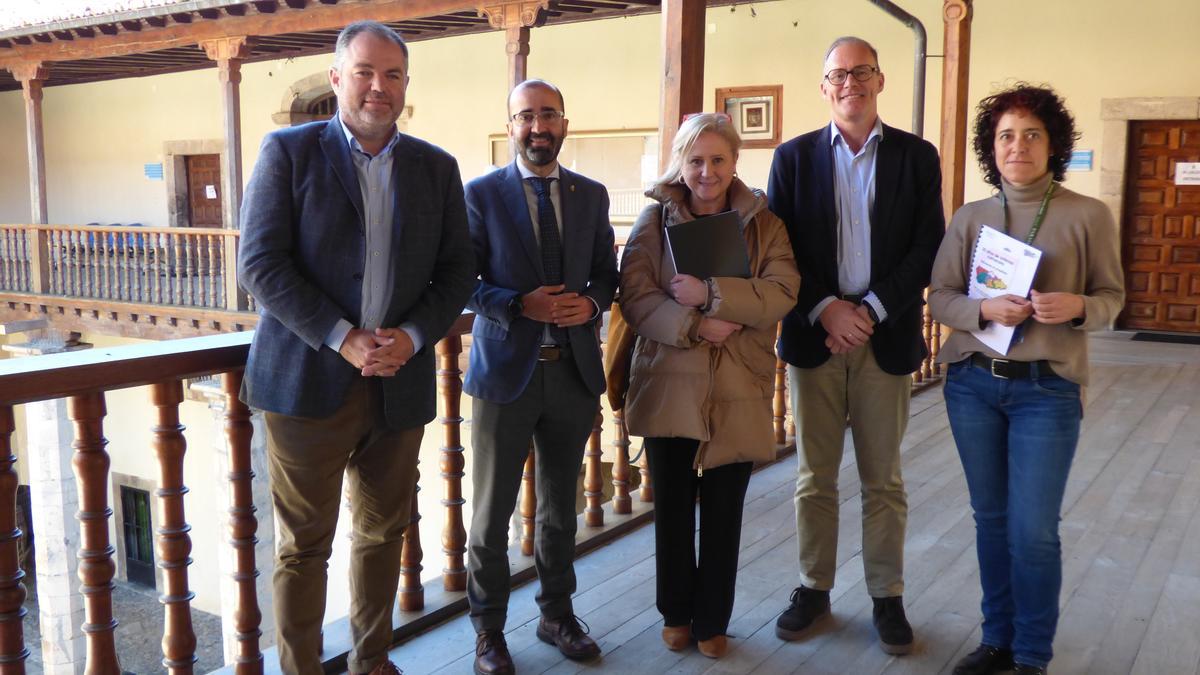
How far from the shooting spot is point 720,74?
36.3 ft

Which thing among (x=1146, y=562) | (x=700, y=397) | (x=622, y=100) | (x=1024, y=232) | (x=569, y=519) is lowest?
(x=1146, y=562)

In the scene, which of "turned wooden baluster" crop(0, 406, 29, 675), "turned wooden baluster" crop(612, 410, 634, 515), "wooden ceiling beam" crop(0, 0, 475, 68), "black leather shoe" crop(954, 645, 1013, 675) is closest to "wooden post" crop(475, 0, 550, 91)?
"wooden ceiling beam" crop(0, 0, 475, 68)

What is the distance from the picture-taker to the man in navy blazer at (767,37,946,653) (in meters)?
2.51

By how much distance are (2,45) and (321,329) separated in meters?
12.8

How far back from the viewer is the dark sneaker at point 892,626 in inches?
104

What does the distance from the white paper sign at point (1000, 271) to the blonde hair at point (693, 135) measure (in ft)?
1.98

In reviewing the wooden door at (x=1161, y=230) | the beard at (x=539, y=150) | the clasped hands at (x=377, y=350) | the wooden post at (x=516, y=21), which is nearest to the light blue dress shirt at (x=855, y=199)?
the beard at (x=539, y=150)

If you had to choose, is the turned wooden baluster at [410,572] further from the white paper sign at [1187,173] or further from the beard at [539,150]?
the white paper sign at [1187,173]

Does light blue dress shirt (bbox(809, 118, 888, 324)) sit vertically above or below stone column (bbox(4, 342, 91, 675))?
above

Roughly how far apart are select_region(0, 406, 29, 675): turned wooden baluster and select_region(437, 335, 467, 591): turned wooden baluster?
3.69 feet

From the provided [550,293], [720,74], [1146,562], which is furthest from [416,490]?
[720,74]

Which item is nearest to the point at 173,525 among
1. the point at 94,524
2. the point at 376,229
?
the point at 94,524

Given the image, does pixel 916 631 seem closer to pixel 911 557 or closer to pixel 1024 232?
pixel 911 557

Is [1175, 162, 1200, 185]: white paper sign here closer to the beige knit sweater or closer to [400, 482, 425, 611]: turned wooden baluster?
the beige knit sweater
